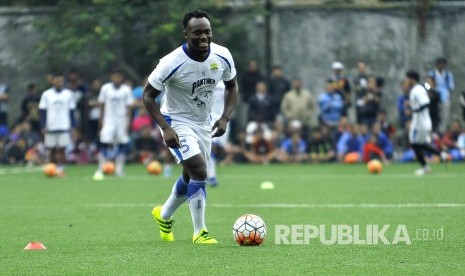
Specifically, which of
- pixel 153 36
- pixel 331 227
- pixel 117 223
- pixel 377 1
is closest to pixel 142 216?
pixel 117 223

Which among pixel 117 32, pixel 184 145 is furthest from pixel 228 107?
pixel 117 32

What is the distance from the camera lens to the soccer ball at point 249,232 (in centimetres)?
1073

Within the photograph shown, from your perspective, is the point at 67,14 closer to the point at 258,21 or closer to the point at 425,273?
the point at 258,21

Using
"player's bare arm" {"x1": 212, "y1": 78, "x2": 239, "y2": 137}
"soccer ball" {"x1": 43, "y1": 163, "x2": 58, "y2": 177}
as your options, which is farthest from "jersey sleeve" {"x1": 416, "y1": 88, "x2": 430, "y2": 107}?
"player's bare arm" {"x1": 212, "y1": 78, "x2": 239, "y2": 137}

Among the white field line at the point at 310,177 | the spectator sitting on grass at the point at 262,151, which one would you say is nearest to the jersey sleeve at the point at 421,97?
the white field line at the point at 310,177

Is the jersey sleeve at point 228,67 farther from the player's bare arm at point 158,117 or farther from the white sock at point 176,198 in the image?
the white sock at point 176,198

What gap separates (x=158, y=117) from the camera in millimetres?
11336

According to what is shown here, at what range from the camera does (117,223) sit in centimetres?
1389

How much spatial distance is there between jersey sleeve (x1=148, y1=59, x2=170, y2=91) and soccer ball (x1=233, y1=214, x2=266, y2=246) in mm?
1719

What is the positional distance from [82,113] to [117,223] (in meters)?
17.7

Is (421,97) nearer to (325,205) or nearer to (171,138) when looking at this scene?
(325,205)

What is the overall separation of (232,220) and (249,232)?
128 inches

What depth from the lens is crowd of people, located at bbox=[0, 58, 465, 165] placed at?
29.1 m

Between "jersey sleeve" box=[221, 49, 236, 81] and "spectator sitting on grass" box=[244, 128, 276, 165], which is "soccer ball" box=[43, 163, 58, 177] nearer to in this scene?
"spectator sitting on grass" box=[244, 128, 276, 165]
